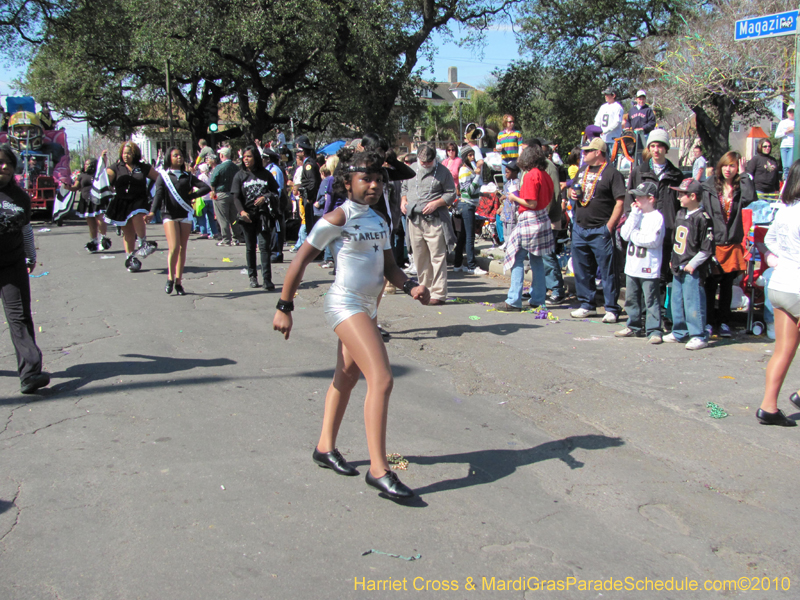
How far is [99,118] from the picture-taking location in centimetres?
3403

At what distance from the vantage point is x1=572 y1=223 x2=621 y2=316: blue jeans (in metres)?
7.54

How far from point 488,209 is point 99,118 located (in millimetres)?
28642

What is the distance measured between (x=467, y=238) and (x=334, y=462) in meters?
7.28

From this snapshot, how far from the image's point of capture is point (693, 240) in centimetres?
640

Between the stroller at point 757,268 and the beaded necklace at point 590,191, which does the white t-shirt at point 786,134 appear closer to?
the stroller at point 757,268

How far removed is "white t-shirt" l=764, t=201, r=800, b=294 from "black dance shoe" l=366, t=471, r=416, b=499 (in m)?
2.84

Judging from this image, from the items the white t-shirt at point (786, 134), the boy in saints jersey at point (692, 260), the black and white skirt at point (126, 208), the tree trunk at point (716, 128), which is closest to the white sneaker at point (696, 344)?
the boy in saints jersey at point (692, 260)

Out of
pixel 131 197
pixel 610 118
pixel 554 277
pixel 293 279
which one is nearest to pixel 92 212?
pixel 131 197

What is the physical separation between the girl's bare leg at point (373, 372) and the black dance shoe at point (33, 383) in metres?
2.93

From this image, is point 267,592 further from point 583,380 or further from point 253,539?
point 583,380

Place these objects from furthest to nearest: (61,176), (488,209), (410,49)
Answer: (410,49)
(61,176)
(488,209)

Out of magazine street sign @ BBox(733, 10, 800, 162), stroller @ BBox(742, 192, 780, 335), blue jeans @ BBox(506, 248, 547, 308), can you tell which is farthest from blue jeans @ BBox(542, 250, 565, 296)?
magazine street sign @ BBox(733, 10, 800, 162)

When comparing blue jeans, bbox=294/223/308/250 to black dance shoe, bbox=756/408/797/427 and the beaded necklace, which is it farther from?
black dance shoe, bbox=756/408/797/427

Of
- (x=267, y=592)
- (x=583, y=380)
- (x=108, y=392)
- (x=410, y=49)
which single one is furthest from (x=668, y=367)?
(x=410, y=49)
